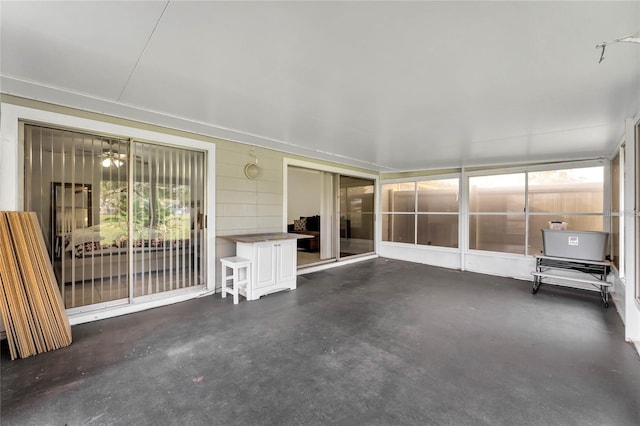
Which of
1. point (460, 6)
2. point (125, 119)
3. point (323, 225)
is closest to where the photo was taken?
point (460, 6)

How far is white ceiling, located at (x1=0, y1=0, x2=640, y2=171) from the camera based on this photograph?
150cm

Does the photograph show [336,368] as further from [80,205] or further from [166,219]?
[80,205]

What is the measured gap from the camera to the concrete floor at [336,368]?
1746mm

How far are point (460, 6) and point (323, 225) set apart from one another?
547 cm

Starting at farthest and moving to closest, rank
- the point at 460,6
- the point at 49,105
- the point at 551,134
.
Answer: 1. the point at 551,134
2. the point at 49,105
3. the point at 460,6

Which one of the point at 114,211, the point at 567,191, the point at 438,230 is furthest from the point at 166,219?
the point at 567,191

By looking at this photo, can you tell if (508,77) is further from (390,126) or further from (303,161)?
(303,161)

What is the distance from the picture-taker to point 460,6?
1410mm

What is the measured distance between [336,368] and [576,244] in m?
4.49

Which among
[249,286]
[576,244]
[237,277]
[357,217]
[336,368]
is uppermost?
[357,217]

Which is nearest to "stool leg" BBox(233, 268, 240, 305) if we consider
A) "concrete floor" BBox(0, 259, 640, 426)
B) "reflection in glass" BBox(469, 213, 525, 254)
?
"concrete floor" BBox(0, 259, 640, 426)

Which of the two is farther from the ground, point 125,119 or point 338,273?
point 125,119

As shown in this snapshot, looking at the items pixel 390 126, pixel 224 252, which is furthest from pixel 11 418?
pixel 390 126

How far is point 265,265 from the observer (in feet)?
13.4
